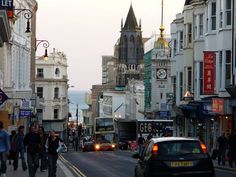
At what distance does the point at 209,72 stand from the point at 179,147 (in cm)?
2873

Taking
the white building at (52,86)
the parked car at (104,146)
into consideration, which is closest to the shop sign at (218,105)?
the parked car at (104,146)

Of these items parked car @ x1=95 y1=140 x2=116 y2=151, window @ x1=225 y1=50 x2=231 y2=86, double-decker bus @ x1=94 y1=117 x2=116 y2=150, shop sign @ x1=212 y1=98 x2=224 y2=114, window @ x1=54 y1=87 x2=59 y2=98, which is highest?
window @ x1=225 y1=50 x2=231 y2=86

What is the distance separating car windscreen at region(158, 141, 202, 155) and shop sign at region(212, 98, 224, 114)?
25.3 meters

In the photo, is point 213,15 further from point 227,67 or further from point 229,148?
point 229,148

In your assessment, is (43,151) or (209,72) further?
(209,72)

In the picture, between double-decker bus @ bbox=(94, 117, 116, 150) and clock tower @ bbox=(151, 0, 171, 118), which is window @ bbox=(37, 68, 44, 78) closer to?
clock tower @ bbox=(151, 0, 171, 118)

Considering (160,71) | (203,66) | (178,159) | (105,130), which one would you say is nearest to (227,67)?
(203,66)

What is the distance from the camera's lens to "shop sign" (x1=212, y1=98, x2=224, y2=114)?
145 feet

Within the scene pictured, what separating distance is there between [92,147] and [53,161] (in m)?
53.5

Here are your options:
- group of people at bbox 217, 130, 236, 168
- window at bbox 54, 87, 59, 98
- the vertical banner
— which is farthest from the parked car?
window at bbox 54, 87, 59, 98

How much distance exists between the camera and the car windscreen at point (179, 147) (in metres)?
18.8

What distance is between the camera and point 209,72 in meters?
47.3

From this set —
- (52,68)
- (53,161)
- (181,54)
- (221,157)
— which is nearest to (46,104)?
(52,68)

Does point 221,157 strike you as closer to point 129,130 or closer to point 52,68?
point 129,130
